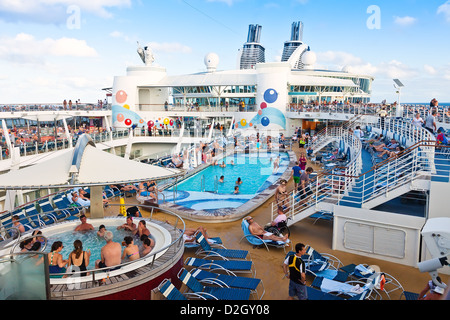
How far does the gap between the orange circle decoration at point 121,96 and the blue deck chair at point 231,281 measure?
2575 centimetres

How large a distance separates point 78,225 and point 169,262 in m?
2.83

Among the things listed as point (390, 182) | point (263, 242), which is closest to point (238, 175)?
point (390, 182)

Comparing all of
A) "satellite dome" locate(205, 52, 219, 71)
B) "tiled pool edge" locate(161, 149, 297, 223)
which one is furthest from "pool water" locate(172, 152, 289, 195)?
"satellite dome" locate(205, 52, 219, 71)

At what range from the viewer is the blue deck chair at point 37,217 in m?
8.80

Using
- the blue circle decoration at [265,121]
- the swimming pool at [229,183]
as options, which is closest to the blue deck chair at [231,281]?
the swimming pool at [229,183]

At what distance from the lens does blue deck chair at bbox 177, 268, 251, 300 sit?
16.5 feet

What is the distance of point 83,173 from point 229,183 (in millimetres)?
8956

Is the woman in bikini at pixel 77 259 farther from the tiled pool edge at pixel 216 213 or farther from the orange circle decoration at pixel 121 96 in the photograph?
the orange circle decoration at pixel 121 96

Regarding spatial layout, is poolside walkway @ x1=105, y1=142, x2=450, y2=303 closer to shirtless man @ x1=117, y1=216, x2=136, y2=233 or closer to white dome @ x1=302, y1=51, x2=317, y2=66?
shirtless man @ x1=117, y1=216, x2=136, y2=233

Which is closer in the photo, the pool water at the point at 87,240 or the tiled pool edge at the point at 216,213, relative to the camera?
the pool water at the point at 87,240

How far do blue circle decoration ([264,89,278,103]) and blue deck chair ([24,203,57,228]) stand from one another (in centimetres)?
2046

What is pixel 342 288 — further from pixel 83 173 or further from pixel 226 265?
pixel 83 173
